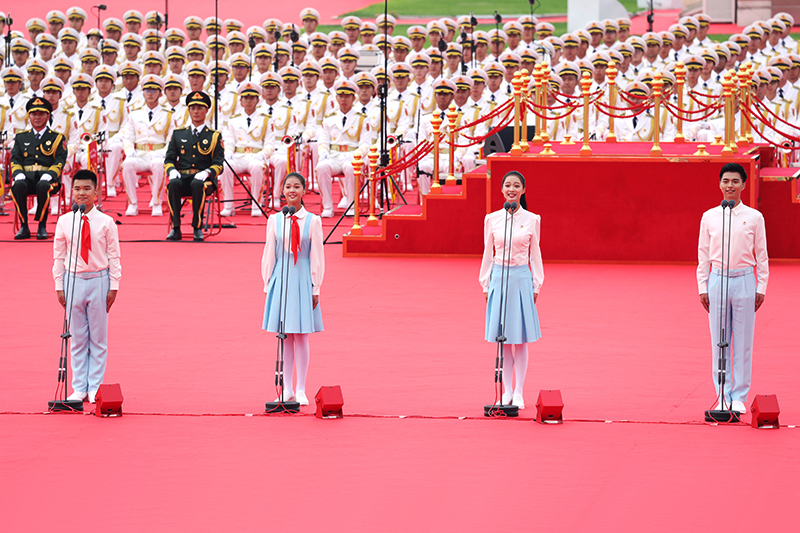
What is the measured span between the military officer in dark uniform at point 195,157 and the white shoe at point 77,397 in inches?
268

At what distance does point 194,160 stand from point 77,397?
23.7ft

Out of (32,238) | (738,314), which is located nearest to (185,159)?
(32,238)

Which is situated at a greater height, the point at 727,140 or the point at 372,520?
the point at 727,140

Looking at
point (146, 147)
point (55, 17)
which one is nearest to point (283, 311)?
point (146, 147)

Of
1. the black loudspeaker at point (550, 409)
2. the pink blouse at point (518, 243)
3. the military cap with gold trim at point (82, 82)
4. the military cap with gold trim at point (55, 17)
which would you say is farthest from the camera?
the military cap with gold trim at point (55, 17)

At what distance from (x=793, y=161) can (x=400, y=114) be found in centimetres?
469

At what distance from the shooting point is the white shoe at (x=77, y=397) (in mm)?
5924

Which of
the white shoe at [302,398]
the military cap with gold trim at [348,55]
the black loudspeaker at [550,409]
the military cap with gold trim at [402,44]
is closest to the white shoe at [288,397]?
the white shoe at [302,398]

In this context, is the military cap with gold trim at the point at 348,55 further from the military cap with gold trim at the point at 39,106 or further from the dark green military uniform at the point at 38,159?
the military cap with gold trim at the point at 39,106

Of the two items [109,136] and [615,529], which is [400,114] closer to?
[109,136]

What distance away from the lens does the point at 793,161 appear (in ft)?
48.9

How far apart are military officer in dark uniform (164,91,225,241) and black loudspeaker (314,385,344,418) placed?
7.24m

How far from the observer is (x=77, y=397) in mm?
5980

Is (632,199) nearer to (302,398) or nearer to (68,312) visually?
(302,398)
